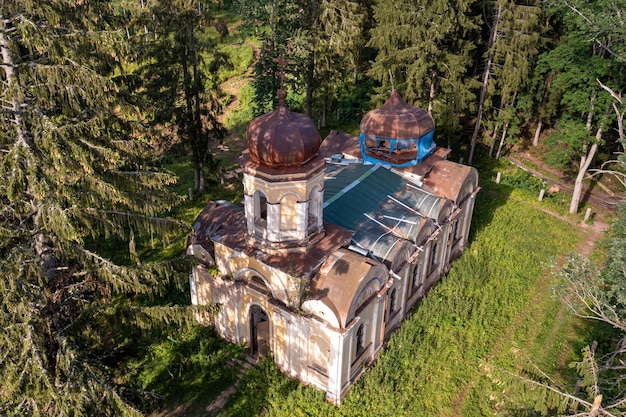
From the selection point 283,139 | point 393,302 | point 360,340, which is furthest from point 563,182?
point 283,139

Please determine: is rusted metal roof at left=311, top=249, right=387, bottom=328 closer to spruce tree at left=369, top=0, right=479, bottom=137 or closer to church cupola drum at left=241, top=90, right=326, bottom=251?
church cupola drum at left=241, top=90, right=326, bottom=251

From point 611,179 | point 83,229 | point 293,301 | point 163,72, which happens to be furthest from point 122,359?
point 611,179

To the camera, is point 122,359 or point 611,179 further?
point 611,179

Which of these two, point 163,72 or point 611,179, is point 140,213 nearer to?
point 163,72

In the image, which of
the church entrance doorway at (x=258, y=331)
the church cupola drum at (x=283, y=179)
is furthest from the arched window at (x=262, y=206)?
the church entrance doorway at (x=258, y=331)

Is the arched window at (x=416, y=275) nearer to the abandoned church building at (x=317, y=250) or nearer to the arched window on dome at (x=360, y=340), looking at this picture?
the abandoned church building at (x=317, y=250)

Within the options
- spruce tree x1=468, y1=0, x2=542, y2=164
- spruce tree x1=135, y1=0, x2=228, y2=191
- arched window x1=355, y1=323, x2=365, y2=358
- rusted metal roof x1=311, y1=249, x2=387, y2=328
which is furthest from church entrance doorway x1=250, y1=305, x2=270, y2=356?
spruce tree x1=468, y1=0, x2=542, y2=164
